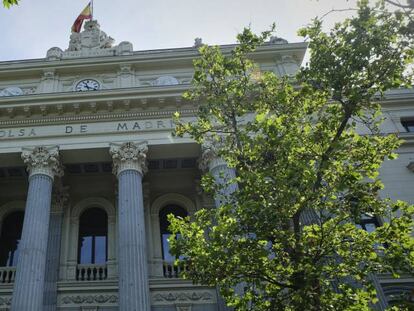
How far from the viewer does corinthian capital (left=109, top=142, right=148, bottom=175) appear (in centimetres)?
1928

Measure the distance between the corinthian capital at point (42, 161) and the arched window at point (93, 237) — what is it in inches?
127

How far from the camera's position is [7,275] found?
1950 centimetres

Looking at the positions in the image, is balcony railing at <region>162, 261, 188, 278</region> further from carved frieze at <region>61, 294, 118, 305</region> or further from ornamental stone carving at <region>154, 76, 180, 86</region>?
ornamental stone carving at <region>154, 76, 180, 86</region>

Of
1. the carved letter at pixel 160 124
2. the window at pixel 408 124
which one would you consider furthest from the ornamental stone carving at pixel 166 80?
the window at pixel 408 124

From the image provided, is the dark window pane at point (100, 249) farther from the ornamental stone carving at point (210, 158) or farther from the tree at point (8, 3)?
the tree at point (8, 3)

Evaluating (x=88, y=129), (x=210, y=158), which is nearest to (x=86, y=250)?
(x=88, y=129)

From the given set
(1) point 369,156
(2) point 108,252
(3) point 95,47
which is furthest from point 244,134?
(3) point 95,47

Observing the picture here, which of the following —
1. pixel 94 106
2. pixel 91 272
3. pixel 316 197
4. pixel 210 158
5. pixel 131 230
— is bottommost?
pixel 316 197

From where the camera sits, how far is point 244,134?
1151 centimetres

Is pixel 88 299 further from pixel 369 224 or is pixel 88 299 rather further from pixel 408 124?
pixel 408 124

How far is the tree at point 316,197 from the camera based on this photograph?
10.0m

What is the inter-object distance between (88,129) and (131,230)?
5.69m

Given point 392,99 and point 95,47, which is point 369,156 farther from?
point 95,47

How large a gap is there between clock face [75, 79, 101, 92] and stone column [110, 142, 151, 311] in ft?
15.6
